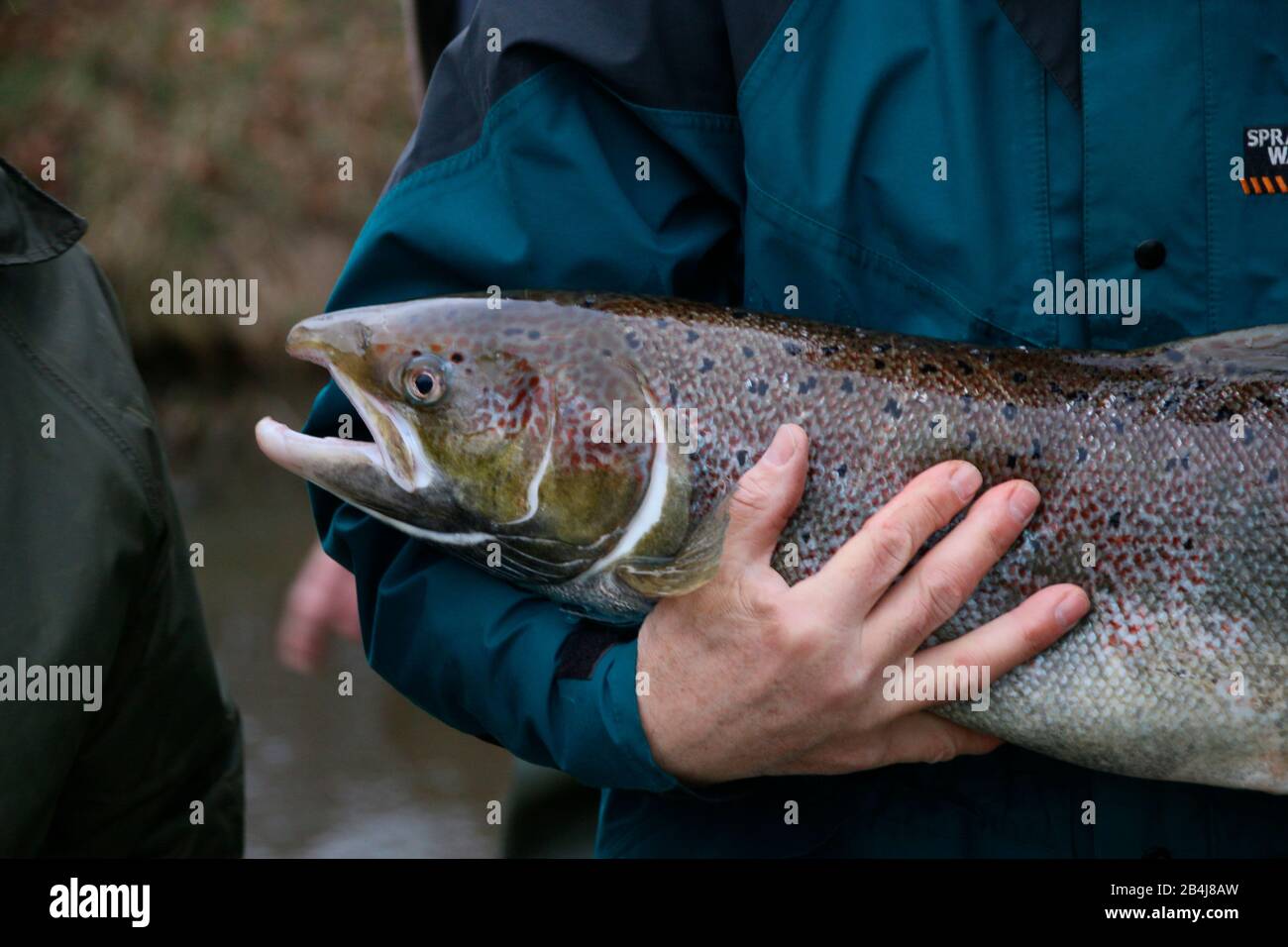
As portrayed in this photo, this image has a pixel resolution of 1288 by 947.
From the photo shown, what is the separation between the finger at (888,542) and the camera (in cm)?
178

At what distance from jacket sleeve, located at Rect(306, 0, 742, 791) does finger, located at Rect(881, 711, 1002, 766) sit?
11.6 inches

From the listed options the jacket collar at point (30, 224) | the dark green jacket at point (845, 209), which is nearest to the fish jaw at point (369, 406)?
the dark green jacket at point (845, 209)

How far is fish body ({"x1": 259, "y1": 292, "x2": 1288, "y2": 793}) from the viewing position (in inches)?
72.8

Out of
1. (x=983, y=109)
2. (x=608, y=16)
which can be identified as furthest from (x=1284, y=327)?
(x=608, y=16)

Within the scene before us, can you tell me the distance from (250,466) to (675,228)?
6.74 metres

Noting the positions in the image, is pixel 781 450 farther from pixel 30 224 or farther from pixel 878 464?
pixel 30 224

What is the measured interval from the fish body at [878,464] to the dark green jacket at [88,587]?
0.52 meters

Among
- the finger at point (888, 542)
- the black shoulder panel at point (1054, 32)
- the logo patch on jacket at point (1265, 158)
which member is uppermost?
the black shoulder panel at point (1054, 32)

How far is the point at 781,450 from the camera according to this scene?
1854 mm

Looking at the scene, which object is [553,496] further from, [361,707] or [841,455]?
[361,707]

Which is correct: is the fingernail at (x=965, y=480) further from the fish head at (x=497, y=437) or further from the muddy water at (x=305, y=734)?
the muddy water at (x=305, y=734)

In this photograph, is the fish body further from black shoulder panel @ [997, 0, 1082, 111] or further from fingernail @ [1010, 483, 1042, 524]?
black shoulder panel @ [997, 0, 1082, 111]
